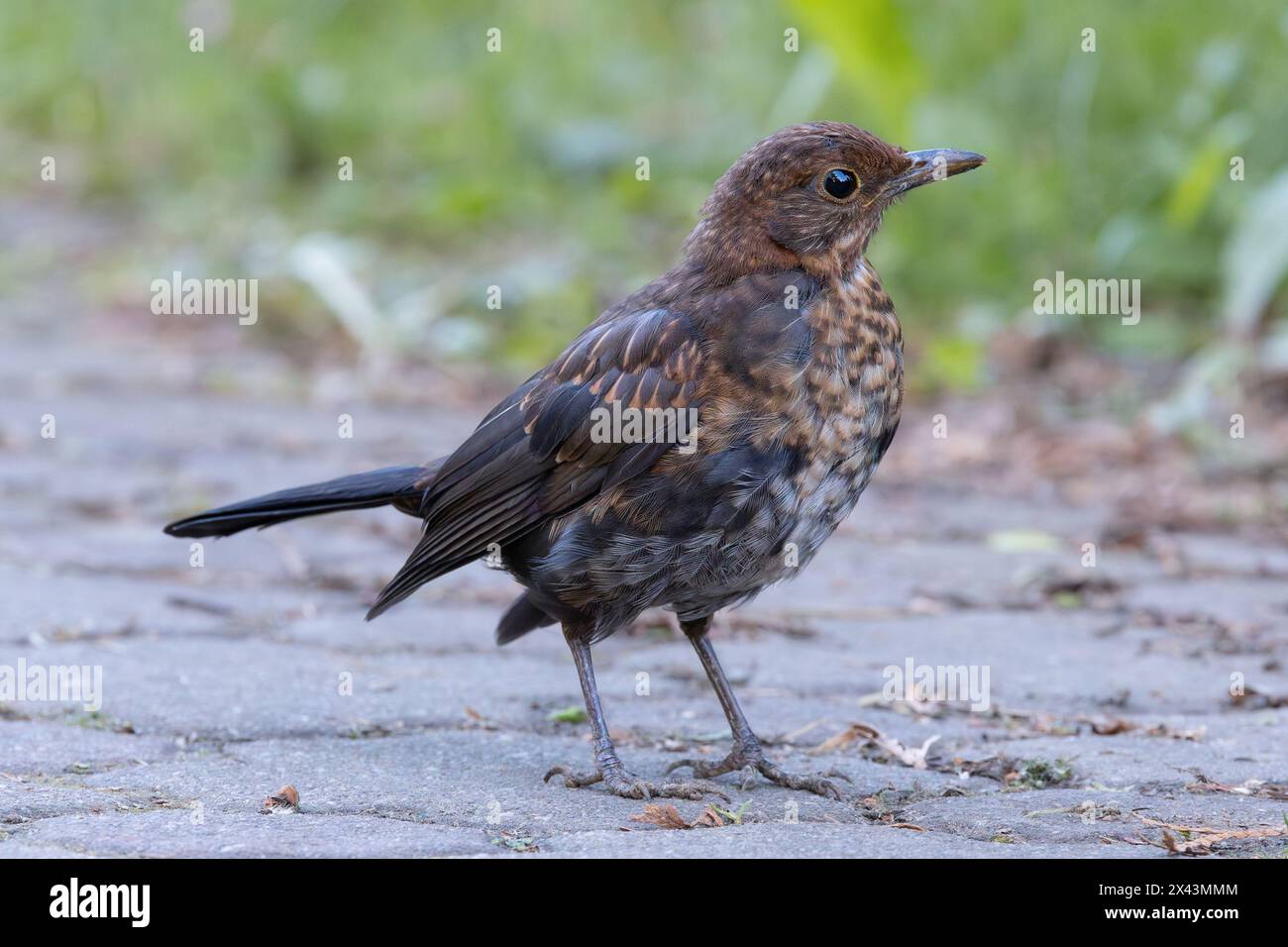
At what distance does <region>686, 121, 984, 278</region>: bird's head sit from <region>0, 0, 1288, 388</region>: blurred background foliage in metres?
3.37

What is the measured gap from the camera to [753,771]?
376cm

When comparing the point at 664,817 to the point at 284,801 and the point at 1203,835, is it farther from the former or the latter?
the point at 1203,835

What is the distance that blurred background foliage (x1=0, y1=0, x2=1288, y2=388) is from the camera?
7777mm

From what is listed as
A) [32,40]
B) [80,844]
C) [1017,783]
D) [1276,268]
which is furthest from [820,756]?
[32,40]

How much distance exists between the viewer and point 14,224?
11250 mm

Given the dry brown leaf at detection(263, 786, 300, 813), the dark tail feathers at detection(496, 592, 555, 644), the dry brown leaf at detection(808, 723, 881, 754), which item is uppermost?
→ the dark tail feathers at detection(496, 592, 555, 644)

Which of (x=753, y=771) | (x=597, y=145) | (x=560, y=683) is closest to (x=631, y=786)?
(x=753, y=771)

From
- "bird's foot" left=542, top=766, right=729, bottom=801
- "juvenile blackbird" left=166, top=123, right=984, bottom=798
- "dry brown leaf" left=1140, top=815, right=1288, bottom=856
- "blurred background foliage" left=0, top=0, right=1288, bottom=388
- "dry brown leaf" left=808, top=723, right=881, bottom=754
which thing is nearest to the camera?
"dry brown leaf" left=1140, top=815, right=1288, bottom=856

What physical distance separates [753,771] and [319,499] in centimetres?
130

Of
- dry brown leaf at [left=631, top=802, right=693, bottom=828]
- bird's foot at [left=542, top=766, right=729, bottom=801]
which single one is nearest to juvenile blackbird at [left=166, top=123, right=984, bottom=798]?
bird's foot at [left=542, top=766, right=729, bottom=801]

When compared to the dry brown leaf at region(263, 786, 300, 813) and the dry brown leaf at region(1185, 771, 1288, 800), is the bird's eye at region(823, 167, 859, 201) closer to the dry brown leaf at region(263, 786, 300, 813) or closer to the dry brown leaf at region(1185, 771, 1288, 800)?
the dry brown leaf at region(1185, 771, 1288, 800)

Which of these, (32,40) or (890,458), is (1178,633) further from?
(32,40)

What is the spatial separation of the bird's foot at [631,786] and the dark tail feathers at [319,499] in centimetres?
100

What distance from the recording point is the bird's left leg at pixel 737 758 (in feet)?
11.8
